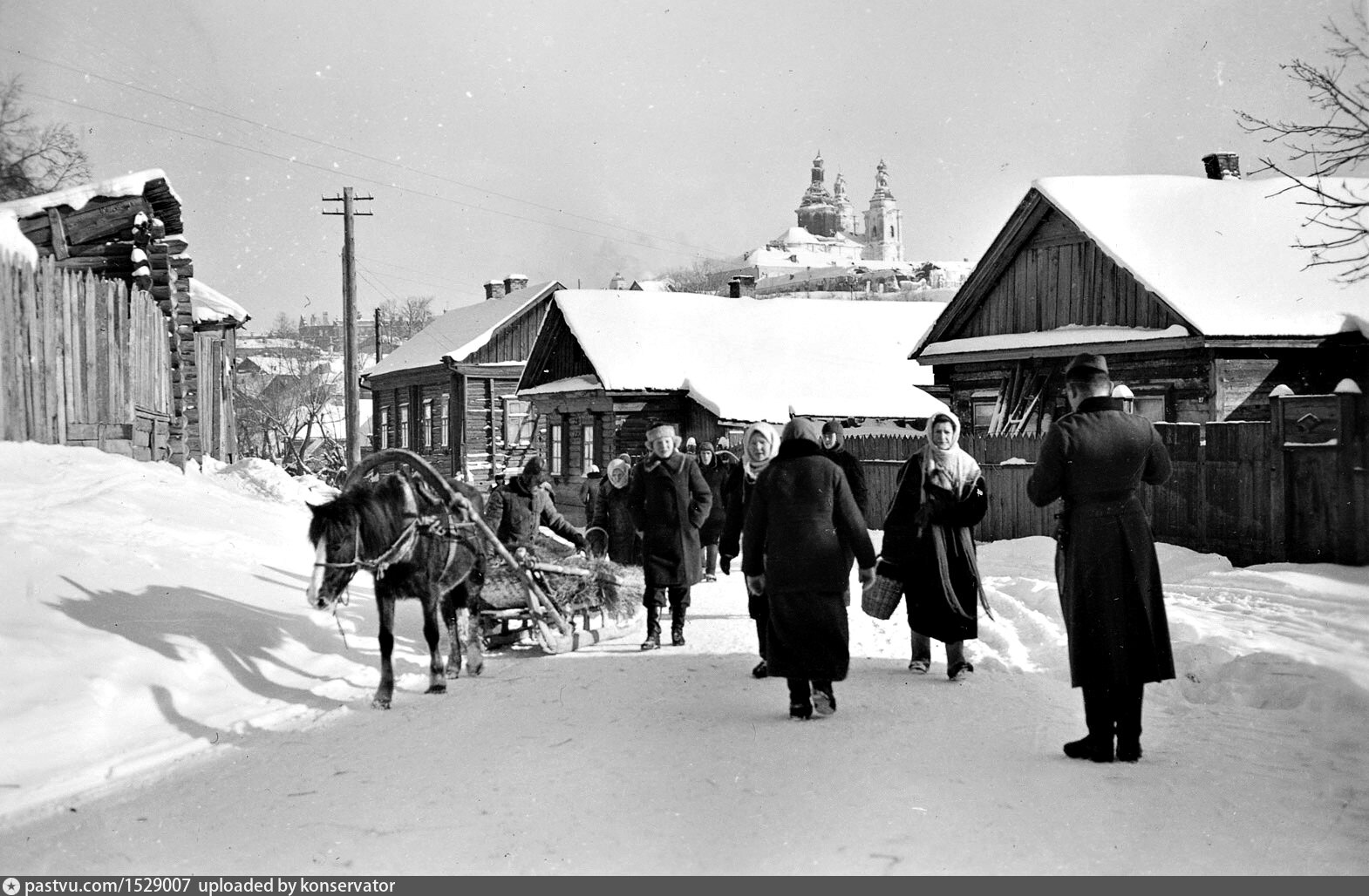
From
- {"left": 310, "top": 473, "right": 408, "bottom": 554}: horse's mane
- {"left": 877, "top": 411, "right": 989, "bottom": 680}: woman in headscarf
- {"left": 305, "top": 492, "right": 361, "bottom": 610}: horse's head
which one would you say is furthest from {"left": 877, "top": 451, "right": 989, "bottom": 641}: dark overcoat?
{"left": 305, "top": 492, "right": 361, "bottom": 610}: horse's head

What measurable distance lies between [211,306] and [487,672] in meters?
17.9

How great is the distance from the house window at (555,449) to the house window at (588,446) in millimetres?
962

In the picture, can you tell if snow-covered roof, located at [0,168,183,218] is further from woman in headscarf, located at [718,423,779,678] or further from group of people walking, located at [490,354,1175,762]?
woman in headscarf, located at [718,423,779,678]

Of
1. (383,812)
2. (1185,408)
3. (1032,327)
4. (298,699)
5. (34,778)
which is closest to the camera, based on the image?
(383,812)

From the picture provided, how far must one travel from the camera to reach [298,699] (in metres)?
7.02

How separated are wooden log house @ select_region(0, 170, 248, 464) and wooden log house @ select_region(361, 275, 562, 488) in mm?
16349

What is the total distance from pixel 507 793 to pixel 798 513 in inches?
96.6

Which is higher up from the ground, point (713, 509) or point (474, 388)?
point (474, 388)

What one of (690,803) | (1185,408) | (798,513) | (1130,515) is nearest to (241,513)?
(798,513)

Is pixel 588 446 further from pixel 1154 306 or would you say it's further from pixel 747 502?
pixel 747 502

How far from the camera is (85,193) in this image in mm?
12789

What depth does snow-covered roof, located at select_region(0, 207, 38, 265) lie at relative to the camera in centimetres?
1058

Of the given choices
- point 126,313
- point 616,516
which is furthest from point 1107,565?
point 126,313

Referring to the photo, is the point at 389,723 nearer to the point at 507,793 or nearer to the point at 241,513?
the point at 507,793
